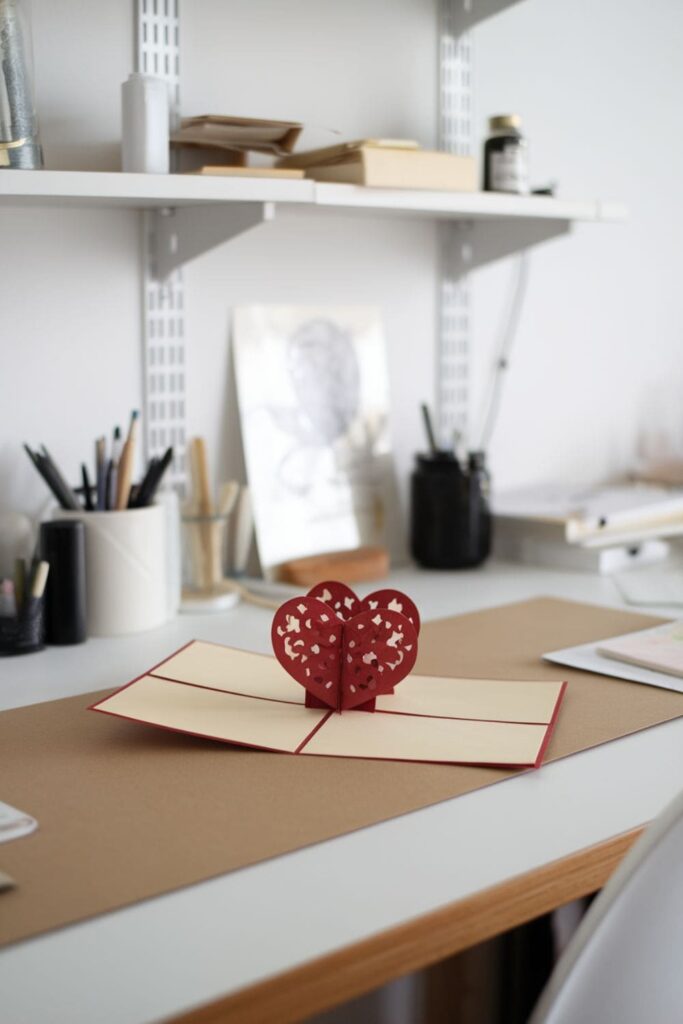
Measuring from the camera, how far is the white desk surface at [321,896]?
1.85ft

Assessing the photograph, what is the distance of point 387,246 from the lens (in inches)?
65.1

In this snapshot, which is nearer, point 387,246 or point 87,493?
point 87,493

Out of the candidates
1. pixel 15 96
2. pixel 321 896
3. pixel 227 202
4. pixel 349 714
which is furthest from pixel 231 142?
pixel 321 896

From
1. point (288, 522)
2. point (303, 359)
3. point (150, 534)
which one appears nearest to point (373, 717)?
point (150, 534)

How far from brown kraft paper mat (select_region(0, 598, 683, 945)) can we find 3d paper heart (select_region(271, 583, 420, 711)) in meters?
0.10

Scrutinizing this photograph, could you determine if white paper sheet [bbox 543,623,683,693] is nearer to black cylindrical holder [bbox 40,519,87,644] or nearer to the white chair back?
the white chair back

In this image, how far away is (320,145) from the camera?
5.02ft

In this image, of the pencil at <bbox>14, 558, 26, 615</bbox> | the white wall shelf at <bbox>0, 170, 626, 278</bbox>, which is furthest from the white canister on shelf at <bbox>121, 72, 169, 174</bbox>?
the pencil at <bbox>14, 558, 26, 615</bbox>

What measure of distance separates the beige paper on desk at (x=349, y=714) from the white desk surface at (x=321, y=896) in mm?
63

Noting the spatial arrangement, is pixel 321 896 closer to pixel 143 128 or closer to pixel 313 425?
pixel 143 128

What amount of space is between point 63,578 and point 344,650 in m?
0.37

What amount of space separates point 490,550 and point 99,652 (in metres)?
0.67

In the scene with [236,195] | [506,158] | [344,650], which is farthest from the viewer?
[506,158]

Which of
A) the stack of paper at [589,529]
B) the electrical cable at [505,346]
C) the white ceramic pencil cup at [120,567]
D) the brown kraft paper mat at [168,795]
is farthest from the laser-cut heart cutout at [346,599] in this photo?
the electrical cable at [505,346]
